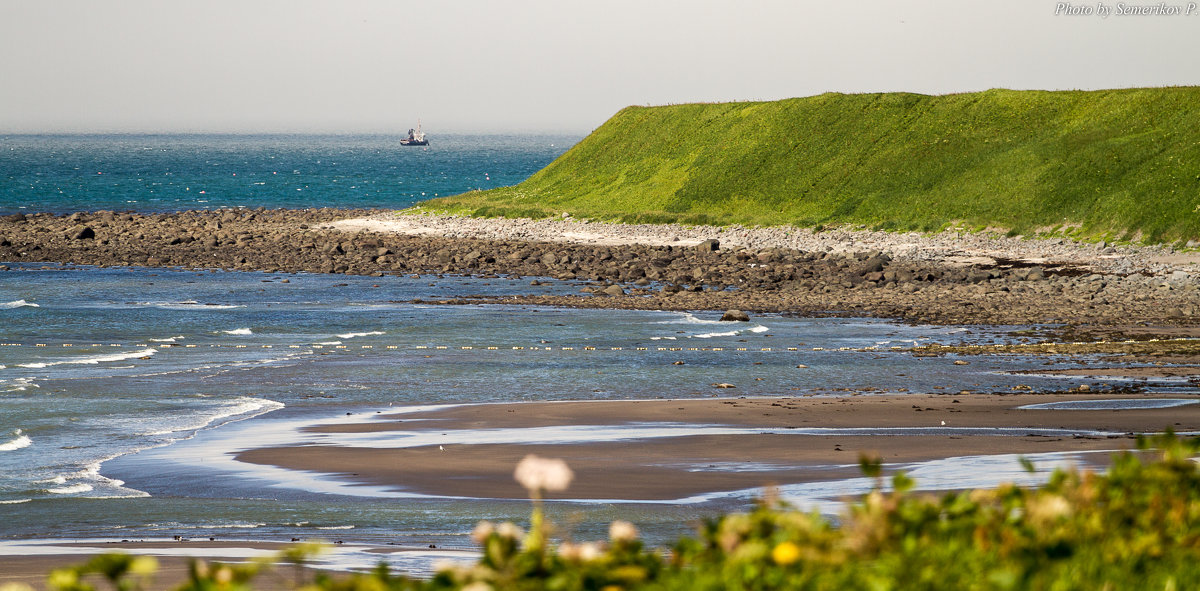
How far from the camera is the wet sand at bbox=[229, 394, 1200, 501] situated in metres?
16.2

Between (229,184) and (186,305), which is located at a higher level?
(229,184)

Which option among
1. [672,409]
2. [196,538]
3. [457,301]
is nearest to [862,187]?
[457,301]

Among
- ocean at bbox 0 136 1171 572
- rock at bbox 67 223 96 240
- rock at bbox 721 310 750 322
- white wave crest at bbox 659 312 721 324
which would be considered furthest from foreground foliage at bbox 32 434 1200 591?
rock at bbox 67 223 96 240

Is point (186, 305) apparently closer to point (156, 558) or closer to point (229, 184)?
point (156, 558)

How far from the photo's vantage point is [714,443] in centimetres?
1869

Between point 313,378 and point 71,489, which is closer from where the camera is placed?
point 71,489

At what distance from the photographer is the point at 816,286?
40.9 m

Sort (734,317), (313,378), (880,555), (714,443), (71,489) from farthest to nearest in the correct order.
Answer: (734,317) → (313,378) → (714,443) → (71,489) → (880,555)

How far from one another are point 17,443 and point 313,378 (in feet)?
24.6

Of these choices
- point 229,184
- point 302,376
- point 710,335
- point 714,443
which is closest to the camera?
point 714,443

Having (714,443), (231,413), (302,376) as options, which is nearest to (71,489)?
(231,413)

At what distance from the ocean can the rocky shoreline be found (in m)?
2.37

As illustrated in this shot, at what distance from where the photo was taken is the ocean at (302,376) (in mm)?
14602

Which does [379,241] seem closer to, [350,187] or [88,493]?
[88,493]
